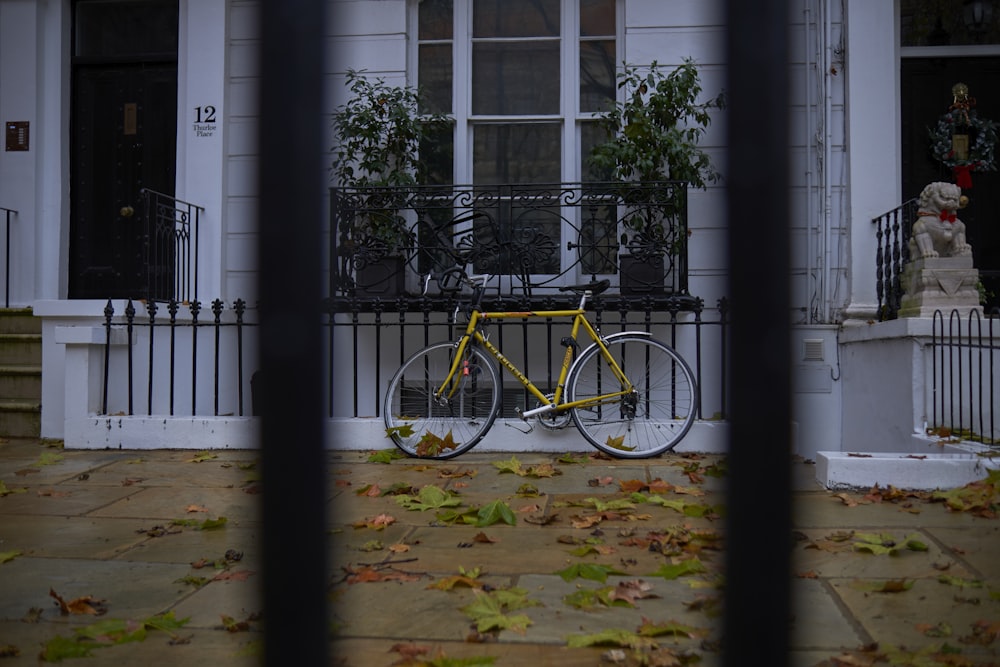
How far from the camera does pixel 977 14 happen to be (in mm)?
8594

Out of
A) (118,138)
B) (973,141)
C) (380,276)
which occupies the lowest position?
(380,276)

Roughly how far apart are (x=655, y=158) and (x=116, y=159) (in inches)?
221

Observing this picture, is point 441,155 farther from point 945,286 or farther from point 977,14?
point 977,14

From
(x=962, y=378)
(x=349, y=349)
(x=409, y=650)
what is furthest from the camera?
(x=349, y=349)

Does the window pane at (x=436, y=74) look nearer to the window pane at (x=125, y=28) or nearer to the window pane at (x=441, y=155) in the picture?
the window pane at (x=441, y=155)

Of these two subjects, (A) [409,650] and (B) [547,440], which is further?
(B) [547,440]

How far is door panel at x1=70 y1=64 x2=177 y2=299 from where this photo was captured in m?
9.30

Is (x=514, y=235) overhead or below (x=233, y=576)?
overhead

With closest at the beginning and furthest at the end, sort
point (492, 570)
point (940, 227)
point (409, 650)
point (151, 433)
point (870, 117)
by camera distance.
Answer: point (409, 650), point (492, 570), point (940, 227), point (151, 433), point (870, 117)

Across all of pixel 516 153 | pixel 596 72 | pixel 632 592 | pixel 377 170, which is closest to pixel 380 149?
pixel 377 170

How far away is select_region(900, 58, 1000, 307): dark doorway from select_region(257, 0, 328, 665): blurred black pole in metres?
9.18

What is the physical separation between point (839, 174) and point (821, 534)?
17.6ft

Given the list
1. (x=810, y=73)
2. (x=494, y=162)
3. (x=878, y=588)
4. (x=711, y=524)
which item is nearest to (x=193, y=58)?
(x=494, y=162)

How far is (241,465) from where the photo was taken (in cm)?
577
